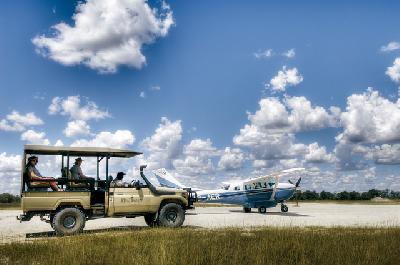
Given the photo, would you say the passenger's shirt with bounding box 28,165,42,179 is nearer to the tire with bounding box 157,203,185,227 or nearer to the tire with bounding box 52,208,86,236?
the tire with bounding box 52,208,86,236

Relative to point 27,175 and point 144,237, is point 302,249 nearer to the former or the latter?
point 144,237

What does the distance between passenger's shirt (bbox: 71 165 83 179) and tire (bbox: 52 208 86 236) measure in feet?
3.50

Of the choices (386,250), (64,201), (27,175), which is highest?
(27,175)

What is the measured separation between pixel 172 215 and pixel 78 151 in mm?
3961

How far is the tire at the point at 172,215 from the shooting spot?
576 inches

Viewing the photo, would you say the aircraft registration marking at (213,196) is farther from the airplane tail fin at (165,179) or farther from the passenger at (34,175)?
the passenger at (34,175)

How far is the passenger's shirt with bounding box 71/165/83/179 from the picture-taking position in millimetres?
13523

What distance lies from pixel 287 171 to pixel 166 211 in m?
15.3

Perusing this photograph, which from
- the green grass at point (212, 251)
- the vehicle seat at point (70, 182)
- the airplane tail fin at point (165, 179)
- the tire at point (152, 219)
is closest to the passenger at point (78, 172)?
the vehicle seat at point (70, 182)

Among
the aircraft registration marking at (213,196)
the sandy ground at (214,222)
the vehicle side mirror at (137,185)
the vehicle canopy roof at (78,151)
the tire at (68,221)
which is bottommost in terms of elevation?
the sandy ground at (214,222)

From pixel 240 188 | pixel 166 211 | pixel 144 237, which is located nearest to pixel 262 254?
pixel 144 237

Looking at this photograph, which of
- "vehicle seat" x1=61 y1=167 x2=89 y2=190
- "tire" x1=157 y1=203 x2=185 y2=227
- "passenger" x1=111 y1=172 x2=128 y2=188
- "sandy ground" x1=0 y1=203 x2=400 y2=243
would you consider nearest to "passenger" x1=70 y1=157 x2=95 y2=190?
"vehicle seat" x1=61 y1=167 x2=89 y2=190

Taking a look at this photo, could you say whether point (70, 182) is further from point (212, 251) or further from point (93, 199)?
point (212, 251)

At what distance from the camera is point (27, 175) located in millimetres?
12727
